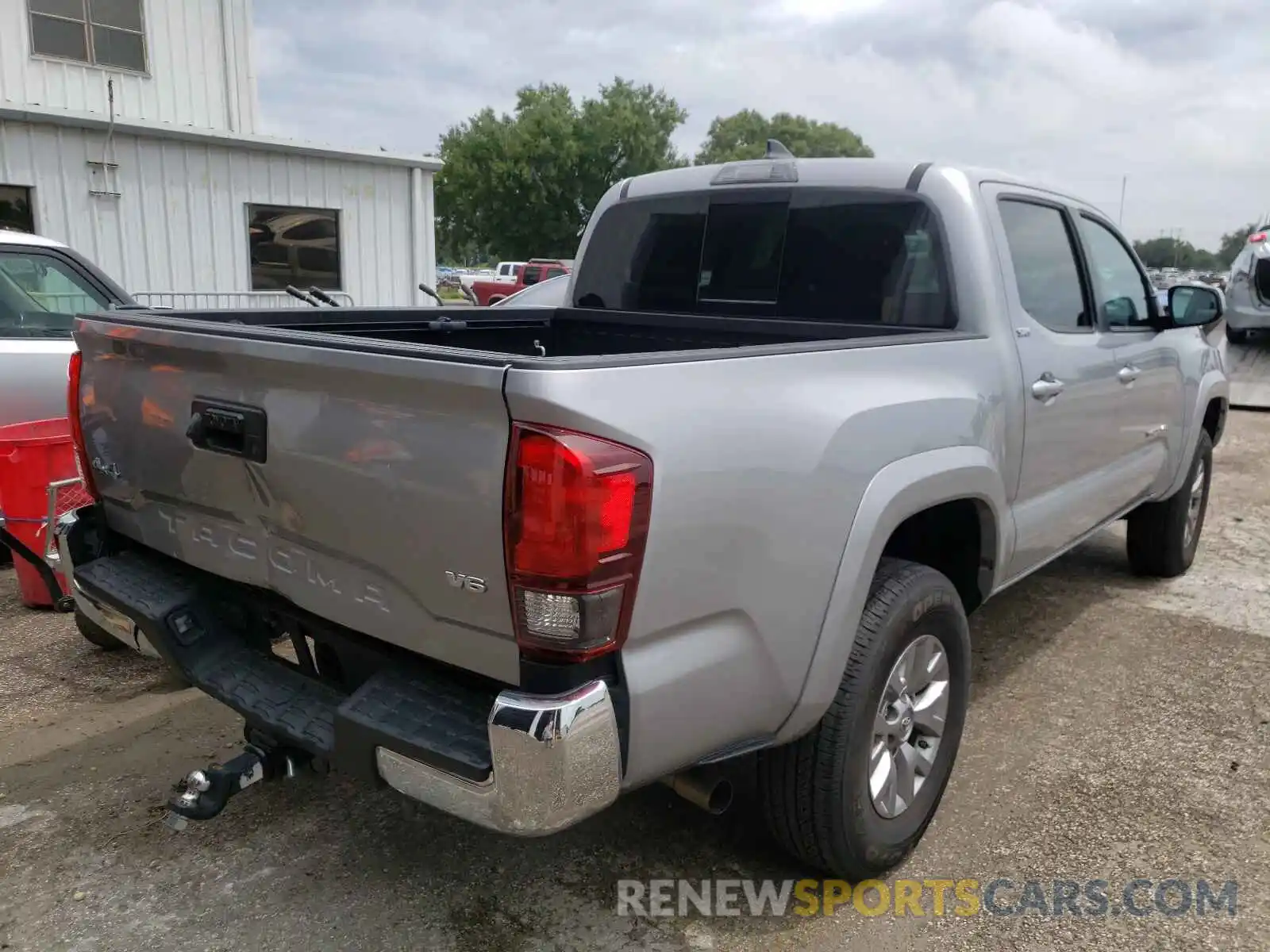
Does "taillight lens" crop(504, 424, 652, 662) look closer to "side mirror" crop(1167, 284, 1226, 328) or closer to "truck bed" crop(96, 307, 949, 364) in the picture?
"truck bed" crop(96, 307, 949, 364)

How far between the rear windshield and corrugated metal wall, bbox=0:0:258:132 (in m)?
9.10

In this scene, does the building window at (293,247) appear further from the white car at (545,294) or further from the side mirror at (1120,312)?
the side mirror at (1120,312)

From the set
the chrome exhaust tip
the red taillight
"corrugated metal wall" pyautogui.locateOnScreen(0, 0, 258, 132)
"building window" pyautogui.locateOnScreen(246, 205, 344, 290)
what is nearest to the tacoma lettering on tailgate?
the red taillight

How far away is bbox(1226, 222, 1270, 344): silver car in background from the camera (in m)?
11.9

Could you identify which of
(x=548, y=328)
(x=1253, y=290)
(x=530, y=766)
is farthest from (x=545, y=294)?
(x=1253, y=290)

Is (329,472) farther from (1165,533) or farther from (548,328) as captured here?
(1165,533)

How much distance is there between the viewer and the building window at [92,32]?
11.1 metres

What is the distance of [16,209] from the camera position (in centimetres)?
923

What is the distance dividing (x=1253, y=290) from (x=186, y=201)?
1188 centimetres

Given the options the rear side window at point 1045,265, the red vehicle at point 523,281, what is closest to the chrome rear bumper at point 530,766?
the rear side window at point 1045,265

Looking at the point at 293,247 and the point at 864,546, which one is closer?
the point at 864,546

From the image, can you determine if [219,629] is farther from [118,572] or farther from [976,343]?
[976,343]

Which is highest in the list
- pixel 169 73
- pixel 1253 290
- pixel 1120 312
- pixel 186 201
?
pixel 169 73

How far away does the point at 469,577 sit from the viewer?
1978 mm
